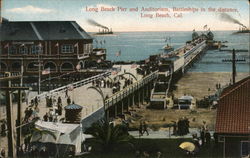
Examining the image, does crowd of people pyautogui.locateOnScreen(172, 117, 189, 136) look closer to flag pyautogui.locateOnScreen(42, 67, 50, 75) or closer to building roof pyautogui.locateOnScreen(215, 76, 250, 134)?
building roof pyautogui.locateOnScreen(215, 76, 250, 134)

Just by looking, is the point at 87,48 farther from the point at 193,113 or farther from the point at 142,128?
the point at 193,113

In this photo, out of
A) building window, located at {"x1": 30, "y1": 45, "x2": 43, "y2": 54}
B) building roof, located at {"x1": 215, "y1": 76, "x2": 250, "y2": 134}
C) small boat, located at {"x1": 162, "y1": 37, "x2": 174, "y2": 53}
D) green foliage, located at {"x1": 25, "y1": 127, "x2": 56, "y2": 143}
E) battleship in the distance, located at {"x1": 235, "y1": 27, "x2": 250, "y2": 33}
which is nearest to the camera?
building roof, located at {"x1": 215, "y1": 76, "x2": 250, "y2": 134}

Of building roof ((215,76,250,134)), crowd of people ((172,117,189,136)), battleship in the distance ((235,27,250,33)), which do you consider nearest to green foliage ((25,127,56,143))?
crowd of people ((172,117,189,136))

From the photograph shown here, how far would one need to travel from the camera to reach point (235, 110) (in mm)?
9383

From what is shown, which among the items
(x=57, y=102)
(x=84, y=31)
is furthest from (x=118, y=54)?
(x=57, y=102)

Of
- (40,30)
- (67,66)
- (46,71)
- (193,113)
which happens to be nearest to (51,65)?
(46,71)

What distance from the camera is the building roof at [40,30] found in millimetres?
9648

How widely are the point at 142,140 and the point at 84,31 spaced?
243 centimetres

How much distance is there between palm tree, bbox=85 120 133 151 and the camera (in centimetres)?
952

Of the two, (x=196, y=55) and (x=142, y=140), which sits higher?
(x=196, y=55)

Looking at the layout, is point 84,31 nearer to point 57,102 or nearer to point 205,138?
point 57,102

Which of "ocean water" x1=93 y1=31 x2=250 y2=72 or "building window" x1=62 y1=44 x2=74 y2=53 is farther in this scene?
"building window" x1=62 y1=44 x2=74 y2=53

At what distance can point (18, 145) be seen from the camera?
31.3ft

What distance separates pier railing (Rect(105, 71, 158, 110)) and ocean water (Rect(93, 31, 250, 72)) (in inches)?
16.6
